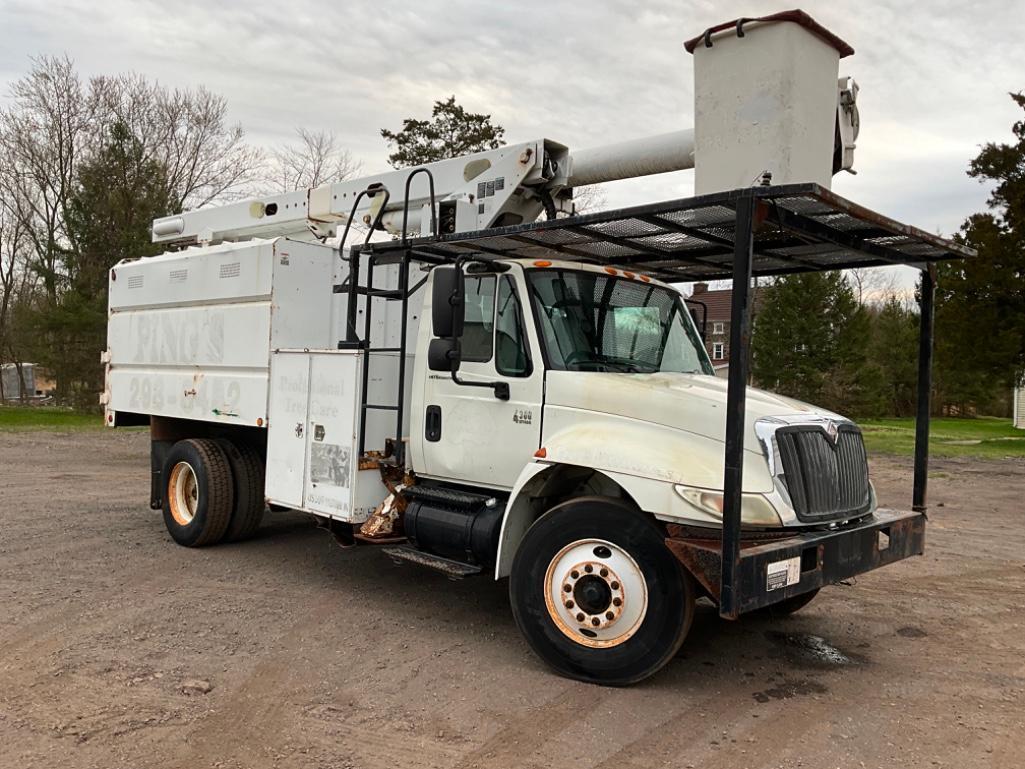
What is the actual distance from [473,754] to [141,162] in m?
27.0

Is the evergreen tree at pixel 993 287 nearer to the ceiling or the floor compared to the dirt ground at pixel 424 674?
nearer to the ceiling

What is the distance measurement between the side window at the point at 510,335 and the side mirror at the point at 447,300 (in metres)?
0.44

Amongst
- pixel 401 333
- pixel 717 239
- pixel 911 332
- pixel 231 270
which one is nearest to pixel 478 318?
pixel 401 333

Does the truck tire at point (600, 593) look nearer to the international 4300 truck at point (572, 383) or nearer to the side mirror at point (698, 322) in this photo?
the international 4300 truck at point (572, 383)

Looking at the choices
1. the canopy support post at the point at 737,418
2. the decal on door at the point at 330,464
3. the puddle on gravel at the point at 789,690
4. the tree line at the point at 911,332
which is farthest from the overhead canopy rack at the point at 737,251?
the tree line at the point at 911,332

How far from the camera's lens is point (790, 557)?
4.43 metres

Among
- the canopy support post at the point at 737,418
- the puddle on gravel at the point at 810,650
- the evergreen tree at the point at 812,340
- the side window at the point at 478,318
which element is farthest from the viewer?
the evergreen tree at the point at 812,340

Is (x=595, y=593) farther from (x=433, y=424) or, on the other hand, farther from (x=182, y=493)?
(x=182, y=493)

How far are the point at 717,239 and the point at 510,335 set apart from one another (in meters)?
1.47

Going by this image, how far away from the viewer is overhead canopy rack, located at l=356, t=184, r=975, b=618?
13.8 feet

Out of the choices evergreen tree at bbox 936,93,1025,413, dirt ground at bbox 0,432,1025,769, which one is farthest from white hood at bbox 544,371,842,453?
evergreen tree at bbox 936,93,1025,413

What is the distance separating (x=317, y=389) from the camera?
21.7ft

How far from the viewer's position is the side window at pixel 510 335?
549 cm

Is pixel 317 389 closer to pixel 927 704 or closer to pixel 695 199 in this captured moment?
pixel 695 199
